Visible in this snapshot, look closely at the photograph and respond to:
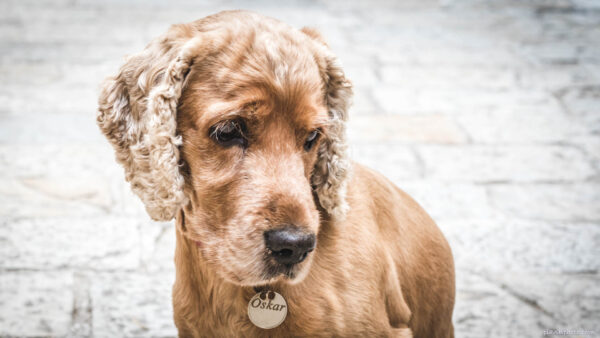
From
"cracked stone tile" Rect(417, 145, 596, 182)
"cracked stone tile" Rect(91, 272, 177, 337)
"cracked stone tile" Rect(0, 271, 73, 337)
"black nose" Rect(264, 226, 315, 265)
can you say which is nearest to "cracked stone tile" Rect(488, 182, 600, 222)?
"cracked stone tile" Rect(417, 145, 596, 182)

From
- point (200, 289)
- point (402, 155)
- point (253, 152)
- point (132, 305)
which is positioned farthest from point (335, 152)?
point (402, 155)

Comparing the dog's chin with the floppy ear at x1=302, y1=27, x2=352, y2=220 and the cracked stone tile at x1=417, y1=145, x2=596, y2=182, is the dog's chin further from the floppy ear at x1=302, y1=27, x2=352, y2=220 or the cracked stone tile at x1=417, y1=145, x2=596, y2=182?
the cracked stone tile at x1=417, y1=145, x2=596, y2=182

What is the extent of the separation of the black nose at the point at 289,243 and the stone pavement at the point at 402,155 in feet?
5.13

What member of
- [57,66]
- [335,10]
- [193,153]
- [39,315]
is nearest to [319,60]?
[193,153]

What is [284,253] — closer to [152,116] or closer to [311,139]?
[311,139]

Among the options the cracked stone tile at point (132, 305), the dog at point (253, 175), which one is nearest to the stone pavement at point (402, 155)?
the cracked stone tile at point (132, 305)

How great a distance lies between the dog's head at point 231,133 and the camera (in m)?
2.24

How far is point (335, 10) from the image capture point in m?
9.67

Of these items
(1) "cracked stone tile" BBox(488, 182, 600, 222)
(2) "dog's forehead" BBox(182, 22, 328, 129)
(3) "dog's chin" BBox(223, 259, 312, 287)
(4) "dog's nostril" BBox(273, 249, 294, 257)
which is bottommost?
(1) "cracked stone tile" BBox(488, 182, 600, 222)

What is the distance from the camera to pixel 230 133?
230 cm

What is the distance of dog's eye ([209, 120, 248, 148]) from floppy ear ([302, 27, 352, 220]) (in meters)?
0.39

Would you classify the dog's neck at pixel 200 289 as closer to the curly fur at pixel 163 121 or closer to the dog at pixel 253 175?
the dog at pixel 253 175

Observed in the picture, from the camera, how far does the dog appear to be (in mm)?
2260

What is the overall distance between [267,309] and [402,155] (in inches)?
128
